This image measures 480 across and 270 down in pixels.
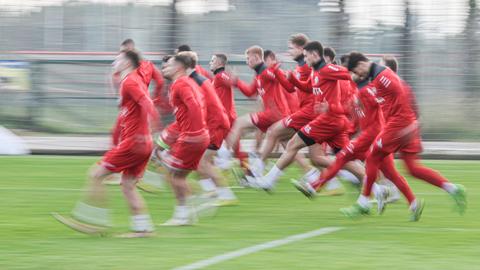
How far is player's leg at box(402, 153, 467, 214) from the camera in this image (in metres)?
11.9

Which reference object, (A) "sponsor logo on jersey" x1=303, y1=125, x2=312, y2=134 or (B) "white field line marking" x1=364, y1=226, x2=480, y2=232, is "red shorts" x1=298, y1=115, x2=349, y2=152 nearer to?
(A) "sponsor logo on jersey" x1=303, y1=125, x2=312, y2=134

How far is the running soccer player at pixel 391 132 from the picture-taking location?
1155 cm

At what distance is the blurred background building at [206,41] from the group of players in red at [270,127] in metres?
6.18

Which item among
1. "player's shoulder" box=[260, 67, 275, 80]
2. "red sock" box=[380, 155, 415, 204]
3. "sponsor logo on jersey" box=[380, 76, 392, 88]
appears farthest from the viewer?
"player's shoulder" box=[260, 67, 275, 80]

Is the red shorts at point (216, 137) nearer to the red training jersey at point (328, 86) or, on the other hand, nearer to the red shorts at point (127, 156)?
the red training jersey at point (328, 86)

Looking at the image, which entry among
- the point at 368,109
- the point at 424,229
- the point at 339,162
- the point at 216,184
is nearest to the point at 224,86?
the point at 216,184

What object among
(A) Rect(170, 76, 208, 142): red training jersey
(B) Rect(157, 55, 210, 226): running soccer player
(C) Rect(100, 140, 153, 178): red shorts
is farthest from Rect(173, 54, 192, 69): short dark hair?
(C) Rect(100, 140, 153, 178): red shorts

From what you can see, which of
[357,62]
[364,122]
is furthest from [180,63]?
[364,122]

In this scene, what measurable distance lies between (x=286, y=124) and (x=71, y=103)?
384 inches

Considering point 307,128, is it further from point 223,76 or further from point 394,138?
point 223,76

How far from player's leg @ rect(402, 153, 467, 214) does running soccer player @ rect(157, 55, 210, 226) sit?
2310 mm

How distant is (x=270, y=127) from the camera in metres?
15.6

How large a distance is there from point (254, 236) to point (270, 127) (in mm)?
5066

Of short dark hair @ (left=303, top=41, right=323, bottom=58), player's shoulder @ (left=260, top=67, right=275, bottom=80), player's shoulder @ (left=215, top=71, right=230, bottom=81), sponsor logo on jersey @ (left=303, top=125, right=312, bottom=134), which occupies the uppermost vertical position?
short dark hair @ (left=303, top=41, right=323, bottom=58)
